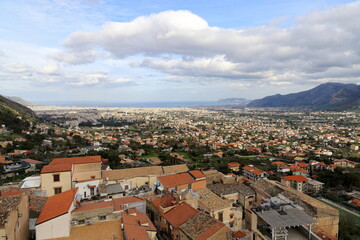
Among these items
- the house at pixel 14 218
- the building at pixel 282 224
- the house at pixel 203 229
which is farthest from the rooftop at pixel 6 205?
the building at pixel 282 224

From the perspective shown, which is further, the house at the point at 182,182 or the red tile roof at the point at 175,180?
the red tile roof at the point at 175,180

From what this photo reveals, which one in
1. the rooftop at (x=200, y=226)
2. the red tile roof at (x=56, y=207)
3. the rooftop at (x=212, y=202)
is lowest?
the rooftop at (x=212, y=202)

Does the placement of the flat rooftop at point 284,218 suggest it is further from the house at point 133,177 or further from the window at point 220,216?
the house at point 133,177

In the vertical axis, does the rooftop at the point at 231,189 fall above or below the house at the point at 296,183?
above

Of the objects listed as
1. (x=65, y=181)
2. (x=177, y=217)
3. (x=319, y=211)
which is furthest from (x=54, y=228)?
(x=319, y=211)

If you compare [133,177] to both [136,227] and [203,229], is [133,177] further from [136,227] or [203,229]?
[203,229]

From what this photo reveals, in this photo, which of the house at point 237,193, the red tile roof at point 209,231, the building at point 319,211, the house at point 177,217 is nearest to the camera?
the red tile roof at point 209,231

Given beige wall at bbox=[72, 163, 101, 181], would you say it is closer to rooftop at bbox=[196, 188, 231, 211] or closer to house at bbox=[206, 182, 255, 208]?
rooftop at bbox=[196, 188, 231, 211]
